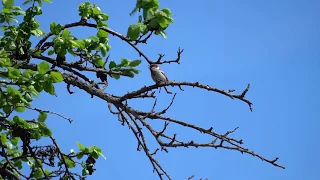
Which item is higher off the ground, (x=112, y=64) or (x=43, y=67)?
(x=112, y=64)

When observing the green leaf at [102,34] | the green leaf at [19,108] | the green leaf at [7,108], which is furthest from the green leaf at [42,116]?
the green leaf at [102,34]

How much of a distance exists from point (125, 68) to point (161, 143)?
1.17 meters

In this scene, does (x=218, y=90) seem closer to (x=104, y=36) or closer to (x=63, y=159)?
(x=104, y=36)

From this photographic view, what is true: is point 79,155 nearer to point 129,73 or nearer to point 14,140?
point 14,140

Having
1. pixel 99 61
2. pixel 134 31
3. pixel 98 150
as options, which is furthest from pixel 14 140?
pixel 134 31

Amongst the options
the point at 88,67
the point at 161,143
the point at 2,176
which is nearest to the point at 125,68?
the point at 88,67

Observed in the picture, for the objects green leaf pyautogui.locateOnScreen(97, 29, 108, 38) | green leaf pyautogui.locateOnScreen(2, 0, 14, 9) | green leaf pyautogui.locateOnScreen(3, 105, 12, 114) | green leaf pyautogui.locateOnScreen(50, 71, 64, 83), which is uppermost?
green leaf pyautogui.locateOnScreen(97, 29, 108, 38)

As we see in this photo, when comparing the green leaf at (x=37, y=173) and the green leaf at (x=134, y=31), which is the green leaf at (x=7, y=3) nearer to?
the green leaf at (x=134, y=31)

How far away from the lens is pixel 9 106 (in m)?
5.35

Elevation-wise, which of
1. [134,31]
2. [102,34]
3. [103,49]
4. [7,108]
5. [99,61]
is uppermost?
[102,34]

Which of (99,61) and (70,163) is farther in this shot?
(70,163)

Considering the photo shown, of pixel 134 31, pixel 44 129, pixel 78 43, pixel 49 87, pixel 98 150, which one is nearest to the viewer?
pixel 134 31

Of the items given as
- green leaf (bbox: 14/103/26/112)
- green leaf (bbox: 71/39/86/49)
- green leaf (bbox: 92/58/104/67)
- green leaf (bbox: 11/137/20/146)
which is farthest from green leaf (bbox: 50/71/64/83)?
green leaf (bbox: 11/137/20/146)

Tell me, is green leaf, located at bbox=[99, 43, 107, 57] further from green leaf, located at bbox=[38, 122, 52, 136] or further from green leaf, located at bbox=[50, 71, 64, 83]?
green leaf, located at bbox=[50, 71, 64, 83]
